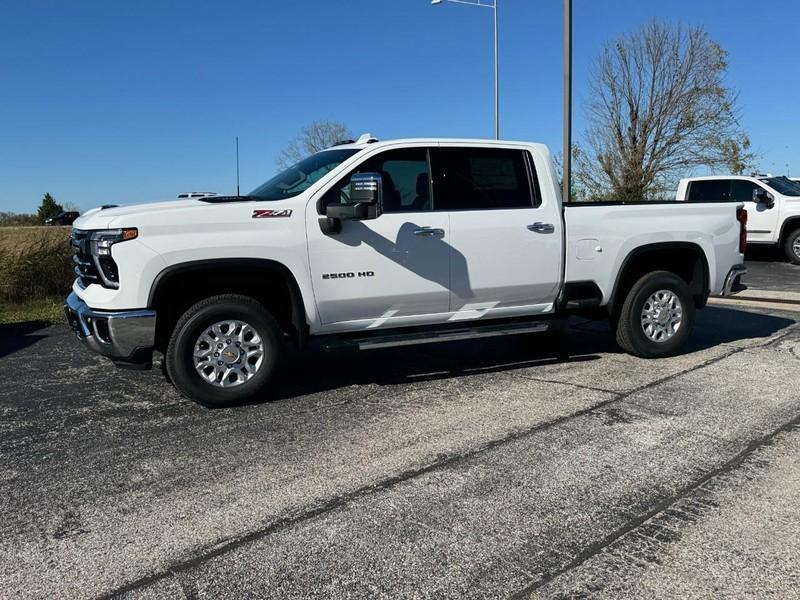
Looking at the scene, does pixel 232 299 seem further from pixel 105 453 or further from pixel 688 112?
pixel 688 112

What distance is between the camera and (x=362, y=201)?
5.04 metres

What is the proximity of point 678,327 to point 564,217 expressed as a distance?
173cm

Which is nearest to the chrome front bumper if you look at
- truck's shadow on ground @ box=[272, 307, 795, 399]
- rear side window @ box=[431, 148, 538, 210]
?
truck's shadow on ground @ box=[272, 307, 795, 399]

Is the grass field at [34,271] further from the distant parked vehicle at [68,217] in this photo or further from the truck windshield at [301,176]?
the truck windshield at [301,176]

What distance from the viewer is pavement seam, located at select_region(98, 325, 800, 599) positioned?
9.50ft

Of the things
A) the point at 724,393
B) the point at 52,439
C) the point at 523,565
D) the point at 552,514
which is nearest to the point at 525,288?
the point at 724,393

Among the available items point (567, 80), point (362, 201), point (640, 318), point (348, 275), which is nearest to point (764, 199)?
point (567, 80)

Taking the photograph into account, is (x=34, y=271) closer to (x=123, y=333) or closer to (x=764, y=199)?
(x=123, y=333)

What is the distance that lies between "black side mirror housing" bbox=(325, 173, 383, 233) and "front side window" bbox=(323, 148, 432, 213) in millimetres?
248

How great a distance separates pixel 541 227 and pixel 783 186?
12.7 meters

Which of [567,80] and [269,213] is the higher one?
[567,80]

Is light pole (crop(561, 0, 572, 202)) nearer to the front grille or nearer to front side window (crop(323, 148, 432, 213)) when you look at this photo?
front side window (crop(323, 148, 432, 213))

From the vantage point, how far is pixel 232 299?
5.16m

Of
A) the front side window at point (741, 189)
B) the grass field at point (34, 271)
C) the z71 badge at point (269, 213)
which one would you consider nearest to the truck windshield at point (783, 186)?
the front side window at point (741, 189)
